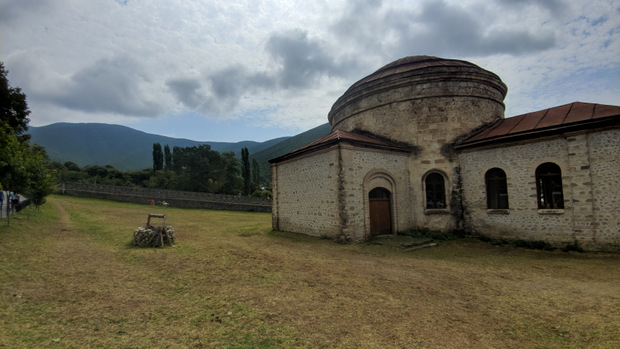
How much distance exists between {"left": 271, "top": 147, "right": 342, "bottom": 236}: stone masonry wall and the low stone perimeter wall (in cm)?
1720

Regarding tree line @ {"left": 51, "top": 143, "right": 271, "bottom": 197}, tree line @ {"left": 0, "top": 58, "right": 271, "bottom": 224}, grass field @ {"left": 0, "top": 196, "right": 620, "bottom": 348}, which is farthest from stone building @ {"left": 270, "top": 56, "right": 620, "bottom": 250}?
tree line @ {"left": 51, "top": 143, "right": 271, "bottom": 197}

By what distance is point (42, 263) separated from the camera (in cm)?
698

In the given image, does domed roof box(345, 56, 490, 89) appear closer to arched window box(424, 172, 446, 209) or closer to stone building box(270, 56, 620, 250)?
stone building box(270, 56, 620, 250)

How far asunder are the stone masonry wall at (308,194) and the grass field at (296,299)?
3148 millimetres

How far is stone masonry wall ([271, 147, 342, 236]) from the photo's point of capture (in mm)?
12062

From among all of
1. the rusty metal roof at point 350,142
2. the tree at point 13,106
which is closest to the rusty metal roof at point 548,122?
the rusty metal roof at point 350,142

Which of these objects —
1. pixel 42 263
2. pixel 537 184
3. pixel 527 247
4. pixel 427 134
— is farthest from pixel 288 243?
pixel 537 184

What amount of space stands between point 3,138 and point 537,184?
19.2 m

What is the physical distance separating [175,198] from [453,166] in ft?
102

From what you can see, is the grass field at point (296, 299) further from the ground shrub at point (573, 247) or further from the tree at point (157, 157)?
the tree at point (157, 157)

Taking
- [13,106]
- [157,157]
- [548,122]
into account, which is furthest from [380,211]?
[157,157]

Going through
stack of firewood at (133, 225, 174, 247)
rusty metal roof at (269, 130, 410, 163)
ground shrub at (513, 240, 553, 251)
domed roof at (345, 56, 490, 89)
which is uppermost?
domed roof at (345, 56, 490, 89)

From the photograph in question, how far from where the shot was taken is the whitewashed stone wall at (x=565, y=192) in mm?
9578

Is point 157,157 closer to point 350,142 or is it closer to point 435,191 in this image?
point 350,142
